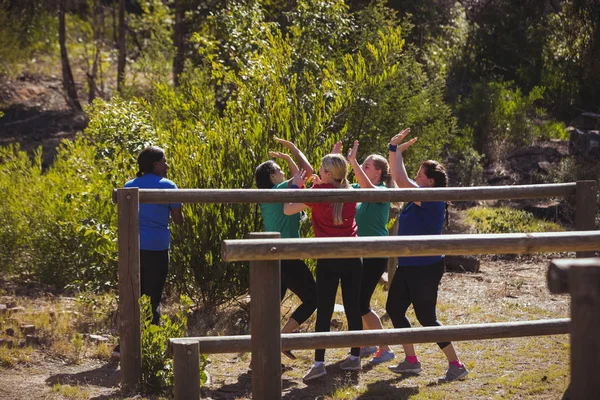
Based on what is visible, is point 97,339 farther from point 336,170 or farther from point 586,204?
point 586,204

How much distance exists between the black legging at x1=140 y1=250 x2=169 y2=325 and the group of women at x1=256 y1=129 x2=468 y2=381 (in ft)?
2.81

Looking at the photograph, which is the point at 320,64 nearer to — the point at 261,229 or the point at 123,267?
the point at 261,229

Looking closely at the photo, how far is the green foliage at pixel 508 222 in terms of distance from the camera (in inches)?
492

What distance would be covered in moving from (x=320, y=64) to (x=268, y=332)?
6.83 m

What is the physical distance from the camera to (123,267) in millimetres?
5645

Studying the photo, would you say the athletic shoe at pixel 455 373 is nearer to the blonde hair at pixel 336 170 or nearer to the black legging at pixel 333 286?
the black legging at pixel 333 286

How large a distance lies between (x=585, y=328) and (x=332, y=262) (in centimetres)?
288

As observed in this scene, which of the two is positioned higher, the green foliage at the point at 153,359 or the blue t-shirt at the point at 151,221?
the blue t-shirt at the point at 151,221

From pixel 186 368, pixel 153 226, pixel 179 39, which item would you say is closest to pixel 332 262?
pixel 153 226

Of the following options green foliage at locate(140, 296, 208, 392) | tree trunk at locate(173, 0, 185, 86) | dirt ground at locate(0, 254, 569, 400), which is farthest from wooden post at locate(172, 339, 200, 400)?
tree trunk at locate(173, 0, 185, 86)

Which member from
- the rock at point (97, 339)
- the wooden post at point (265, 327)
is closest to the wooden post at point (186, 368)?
the wooden post at point (265, 327)

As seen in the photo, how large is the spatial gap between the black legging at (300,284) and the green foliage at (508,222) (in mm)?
6490

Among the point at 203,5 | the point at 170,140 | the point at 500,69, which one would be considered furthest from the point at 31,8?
the point at 170,140

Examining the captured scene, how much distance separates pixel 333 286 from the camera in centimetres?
611
